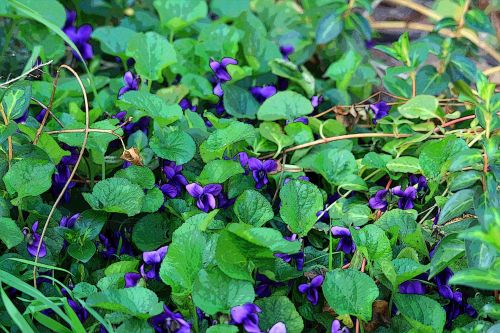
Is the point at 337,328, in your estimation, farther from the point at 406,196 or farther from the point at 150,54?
the point at 150,54

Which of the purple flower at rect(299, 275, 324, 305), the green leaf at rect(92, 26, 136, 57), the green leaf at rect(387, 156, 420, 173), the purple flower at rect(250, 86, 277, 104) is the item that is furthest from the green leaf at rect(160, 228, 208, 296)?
the green leaf at rect(92, 26, 136, 57)

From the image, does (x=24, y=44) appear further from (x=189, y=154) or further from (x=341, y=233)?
(x=341, y=233)

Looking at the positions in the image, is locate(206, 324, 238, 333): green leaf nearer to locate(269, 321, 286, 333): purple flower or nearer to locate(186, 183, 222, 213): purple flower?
locate(269, 321, 286, 333): purple flower

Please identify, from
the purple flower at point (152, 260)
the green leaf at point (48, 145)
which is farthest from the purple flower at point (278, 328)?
the green leaf at point (48, 145)

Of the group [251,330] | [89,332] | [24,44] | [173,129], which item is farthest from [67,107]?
[251,330]

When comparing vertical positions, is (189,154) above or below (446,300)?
above

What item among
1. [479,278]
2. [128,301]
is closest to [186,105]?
[128,301]
